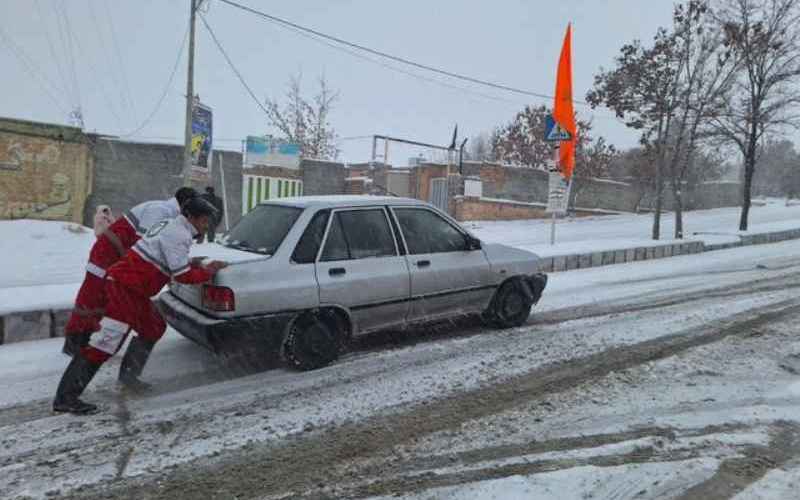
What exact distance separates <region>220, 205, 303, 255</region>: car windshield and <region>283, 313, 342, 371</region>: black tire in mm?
682

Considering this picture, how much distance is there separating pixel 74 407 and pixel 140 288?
36.8 inches

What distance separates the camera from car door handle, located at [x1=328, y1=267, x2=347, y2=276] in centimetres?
498

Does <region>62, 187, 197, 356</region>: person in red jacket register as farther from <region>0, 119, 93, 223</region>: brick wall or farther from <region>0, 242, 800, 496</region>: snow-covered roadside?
<region>0, 119, 93, 223</region>: brick wall

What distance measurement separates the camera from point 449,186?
1908 cm

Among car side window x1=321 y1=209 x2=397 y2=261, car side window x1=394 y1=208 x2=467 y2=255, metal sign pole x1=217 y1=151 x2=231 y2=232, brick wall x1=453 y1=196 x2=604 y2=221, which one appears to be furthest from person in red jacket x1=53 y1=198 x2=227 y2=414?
brick wall x1=453 y1=196 x2=604 y2=221

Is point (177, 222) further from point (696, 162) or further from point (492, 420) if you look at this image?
point (696, 162)

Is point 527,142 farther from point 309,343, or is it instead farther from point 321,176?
point 309,343

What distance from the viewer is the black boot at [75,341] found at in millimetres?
4747

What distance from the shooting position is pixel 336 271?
501 cm

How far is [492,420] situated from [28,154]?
12.2 meters

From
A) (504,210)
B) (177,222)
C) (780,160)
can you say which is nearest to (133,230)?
(177,222)

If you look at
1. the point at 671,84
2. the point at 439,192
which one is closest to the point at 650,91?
the point at 671,84

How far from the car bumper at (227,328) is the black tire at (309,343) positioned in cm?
13

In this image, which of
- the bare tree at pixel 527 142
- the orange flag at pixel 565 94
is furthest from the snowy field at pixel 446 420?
the bare tree at pixel 527 142
